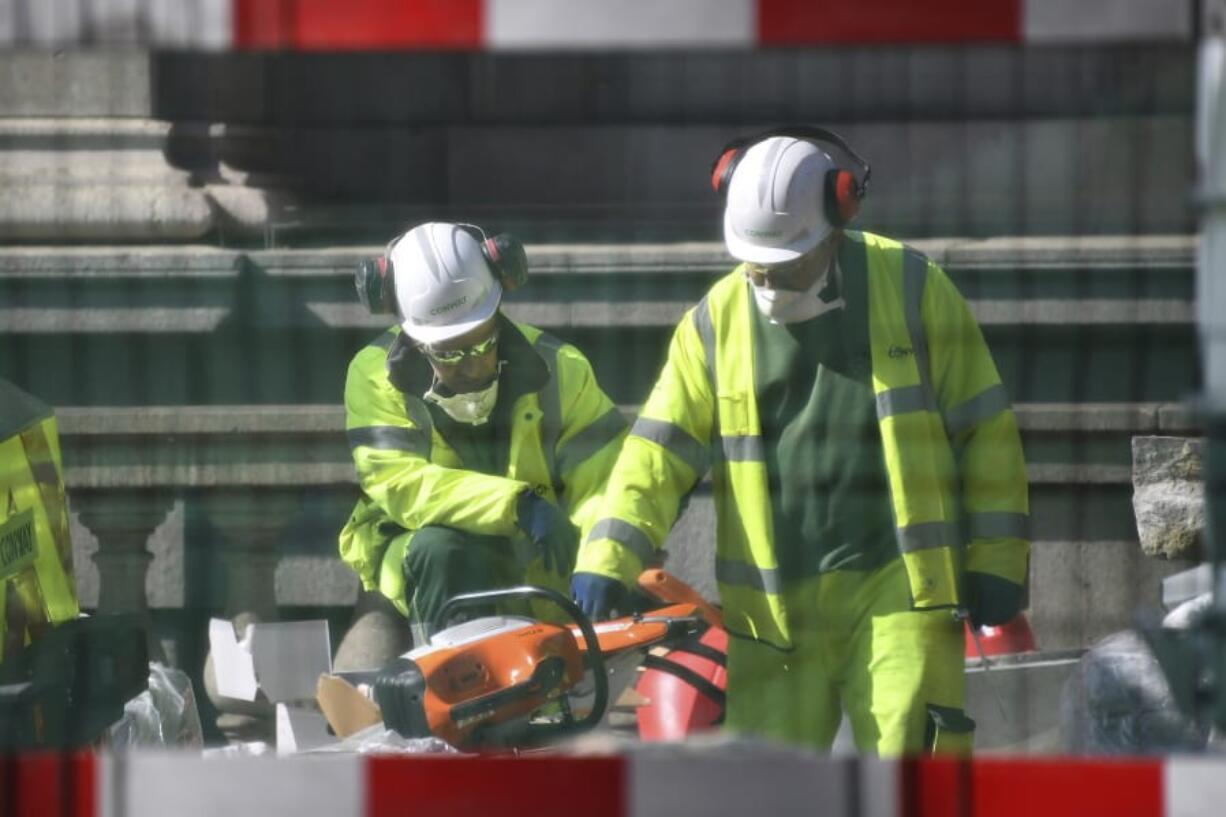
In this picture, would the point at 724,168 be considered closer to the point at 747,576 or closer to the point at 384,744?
the point at 747,576

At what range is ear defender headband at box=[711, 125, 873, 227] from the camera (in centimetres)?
231

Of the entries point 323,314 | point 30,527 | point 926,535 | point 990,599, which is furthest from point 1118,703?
point 30,527

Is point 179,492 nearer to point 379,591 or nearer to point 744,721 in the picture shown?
point 379,591

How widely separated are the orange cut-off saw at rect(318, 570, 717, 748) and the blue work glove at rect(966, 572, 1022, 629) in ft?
1.18

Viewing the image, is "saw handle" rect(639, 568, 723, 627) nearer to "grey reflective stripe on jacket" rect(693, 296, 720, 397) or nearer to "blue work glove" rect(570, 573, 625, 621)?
"blue work glove" rect(570, 573, 625, 621)

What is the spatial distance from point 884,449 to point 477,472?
0.50m

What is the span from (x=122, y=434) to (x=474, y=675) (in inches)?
21.8

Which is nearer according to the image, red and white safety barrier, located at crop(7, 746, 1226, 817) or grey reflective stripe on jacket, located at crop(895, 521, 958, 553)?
red and white safety barrier, located at crop(7, 746, 1226, 817)

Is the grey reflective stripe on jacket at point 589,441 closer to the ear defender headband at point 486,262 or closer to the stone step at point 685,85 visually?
the ear defender headband at point 486,262

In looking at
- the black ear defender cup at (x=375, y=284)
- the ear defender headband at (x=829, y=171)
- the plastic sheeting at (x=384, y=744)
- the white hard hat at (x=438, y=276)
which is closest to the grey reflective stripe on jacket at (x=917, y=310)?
the ear defender headband at (x=829, y=171)

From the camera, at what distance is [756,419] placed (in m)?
2.71

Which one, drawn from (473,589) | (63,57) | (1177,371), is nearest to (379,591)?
(473,589)

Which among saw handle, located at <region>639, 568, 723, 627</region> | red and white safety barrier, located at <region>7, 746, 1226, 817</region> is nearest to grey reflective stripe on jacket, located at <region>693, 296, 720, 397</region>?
saw handle, located at <region>639, 568, 723, 627</region>

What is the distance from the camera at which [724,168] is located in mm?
2414
